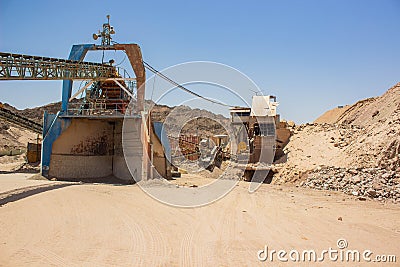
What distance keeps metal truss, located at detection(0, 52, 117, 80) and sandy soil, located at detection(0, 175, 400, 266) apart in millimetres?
5644

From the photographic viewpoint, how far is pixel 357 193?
1622cm

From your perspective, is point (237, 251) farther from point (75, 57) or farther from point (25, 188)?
point (75, 57)

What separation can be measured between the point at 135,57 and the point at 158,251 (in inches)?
585

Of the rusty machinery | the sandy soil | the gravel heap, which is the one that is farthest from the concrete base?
the gravel heap

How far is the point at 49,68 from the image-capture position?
1806 centimetres

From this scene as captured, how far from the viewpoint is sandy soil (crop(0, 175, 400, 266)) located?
7566 mm

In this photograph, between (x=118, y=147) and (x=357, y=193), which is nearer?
(x=357, y=193)

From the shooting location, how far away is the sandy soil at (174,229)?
7.57 meters

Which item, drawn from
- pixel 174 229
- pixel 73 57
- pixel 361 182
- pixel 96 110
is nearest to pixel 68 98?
pixel 96 110

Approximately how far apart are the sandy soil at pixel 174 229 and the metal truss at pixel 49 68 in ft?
18.5

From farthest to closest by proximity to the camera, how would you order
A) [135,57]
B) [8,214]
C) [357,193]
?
[135,57] → [357,193] → [8,214]

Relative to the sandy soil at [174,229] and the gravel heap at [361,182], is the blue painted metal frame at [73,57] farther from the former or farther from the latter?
the gravel heap at [361,182]

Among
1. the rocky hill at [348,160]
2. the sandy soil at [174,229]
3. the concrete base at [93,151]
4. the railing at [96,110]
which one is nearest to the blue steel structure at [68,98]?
the concrete base at [93,151]

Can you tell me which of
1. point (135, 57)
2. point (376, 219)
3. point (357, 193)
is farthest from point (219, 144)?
point (376, 219)
